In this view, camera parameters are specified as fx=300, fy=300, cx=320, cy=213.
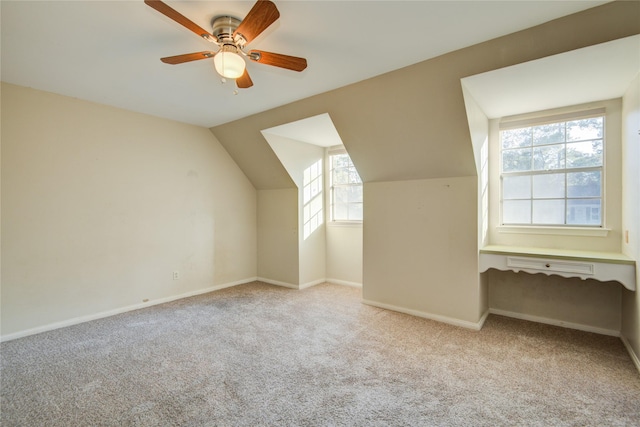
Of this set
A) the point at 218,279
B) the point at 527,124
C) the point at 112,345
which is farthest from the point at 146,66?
the point at 527,124

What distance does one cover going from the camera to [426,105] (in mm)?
2791

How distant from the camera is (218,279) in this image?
15.4 ft

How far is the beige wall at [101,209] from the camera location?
2.98 meters

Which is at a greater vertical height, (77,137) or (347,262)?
(77,137)

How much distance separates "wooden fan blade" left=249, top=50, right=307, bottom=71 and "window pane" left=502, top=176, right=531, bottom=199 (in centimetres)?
271

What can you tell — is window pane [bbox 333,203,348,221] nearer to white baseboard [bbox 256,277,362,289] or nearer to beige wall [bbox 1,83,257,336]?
white baseboard [bbox 256,277,362,289]

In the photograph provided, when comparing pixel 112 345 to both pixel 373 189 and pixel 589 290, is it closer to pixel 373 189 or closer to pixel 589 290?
pixel 373 189

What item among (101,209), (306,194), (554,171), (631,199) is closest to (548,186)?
(554,171)

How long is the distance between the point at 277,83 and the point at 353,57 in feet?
2.74

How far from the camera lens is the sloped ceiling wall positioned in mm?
1931

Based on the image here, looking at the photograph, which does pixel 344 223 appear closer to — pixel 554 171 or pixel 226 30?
pixel 554 171

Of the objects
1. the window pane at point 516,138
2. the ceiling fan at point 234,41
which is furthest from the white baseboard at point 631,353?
the ceiling fan at point 234,41

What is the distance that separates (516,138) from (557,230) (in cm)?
109

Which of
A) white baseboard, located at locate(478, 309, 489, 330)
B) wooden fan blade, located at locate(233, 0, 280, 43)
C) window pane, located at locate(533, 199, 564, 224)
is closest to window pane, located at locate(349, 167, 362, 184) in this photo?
window pane, located at locate(533, 199, 564, 224)
